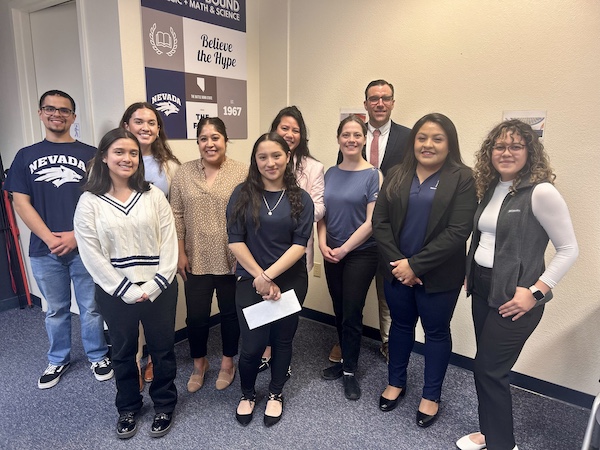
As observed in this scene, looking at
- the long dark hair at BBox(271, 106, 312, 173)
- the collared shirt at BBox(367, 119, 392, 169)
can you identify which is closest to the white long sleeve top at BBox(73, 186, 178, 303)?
the long dark hair at BBox(271, 106, 312, 173)

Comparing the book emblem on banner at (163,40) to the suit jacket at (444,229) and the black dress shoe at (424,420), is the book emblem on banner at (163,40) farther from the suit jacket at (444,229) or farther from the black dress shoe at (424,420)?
the black dress shoe at (424,420)

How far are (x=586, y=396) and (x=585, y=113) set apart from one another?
1.54 m

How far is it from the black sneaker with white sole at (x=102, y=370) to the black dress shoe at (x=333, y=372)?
1.29 meters

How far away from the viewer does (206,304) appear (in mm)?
2359

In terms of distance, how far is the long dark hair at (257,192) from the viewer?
1987 millimetres

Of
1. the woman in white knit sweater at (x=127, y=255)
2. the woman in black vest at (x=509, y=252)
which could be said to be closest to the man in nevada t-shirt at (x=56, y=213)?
the woman in white knit sweater at (x=127, y=255)

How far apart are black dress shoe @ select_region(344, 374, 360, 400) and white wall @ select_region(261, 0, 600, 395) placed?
31.7 inches

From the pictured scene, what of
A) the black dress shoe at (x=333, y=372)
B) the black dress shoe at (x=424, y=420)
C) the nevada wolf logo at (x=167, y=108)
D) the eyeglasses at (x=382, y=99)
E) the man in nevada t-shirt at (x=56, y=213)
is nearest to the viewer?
the black dress shoe at (x=424, y=420)

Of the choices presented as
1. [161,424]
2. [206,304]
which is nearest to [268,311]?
[206,304]

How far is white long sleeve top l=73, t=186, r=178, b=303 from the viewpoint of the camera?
1.83 m

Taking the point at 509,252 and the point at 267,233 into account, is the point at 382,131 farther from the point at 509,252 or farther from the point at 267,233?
the point at 509,252

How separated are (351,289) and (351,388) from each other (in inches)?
23.2

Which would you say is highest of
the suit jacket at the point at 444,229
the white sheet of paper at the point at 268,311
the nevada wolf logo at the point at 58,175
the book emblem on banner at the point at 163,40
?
the book emblem on banner at the point at 163,40

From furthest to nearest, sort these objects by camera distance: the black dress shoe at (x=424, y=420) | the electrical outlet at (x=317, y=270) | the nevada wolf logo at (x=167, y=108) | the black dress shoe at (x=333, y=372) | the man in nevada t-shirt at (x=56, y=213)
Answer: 1. the electrical outlet at (x=317, y=270)
2. the nevada wolf logo at (x=167, y=108)
3. the black dress shoe at (x=333, y=372)
4. the man in nevada t-shirt at (x=56, y=213)
5. the black dress shoe at (x=424, y=420)
